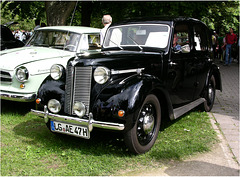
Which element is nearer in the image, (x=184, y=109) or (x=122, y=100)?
(x=122, y=100)

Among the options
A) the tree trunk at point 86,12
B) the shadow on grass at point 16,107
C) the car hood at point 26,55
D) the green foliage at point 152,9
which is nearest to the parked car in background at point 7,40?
the car hood at point 26,55

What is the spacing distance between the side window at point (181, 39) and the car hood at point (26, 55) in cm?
277

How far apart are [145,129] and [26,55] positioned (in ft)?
11.4

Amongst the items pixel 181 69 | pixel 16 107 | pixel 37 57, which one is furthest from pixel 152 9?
pixel 181 69

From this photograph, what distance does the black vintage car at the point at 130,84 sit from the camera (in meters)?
3.67

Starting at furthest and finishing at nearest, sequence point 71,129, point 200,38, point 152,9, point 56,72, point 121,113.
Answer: point 152,9 → point 200,38 → point 56,72 → point 71,129 → point 121,113

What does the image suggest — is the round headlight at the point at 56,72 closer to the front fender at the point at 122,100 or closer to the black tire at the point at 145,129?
the front fender at the point at 122,100

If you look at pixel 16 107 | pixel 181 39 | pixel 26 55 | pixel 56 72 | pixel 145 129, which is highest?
pixel 181 39

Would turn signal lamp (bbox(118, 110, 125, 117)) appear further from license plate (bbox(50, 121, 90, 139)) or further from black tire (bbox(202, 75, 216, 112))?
black tire (bbox(202, 75, 216, 112))

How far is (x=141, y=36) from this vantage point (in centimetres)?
489

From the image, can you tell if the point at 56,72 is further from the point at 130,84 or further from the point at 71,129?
the point at 130,84

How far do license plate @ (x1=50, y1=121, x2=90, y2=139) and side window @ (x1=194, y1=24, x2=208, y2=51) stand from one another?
9.92ft

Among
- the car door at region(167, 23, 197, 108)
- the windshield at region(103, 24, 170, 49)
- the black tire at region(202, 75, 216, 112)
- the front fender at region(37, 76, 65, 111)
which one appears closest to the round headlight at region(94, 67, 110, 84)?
the front fender at region(37, 76, 65, 111)

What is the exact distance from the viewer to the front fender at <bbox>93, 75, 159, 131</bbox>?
3.58m
